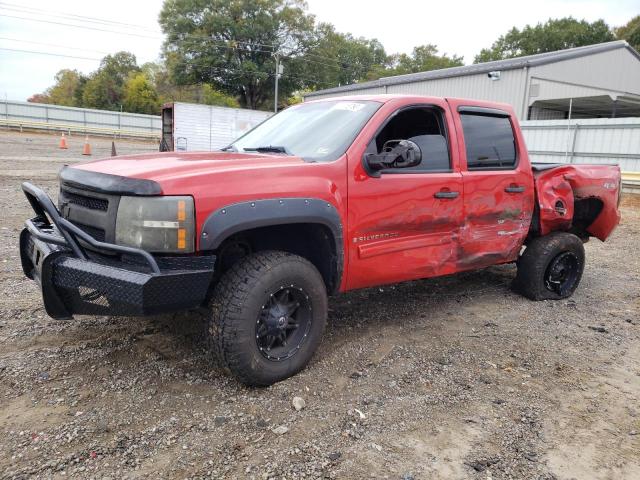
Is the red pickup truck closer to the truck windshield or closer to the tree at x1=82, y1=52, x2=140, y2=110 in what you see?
the truck windshield

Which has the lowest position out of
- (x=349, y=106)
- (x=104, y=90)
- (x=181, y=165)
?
(x=181, y=165)

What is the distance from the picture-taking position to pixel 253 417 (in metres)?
2.85

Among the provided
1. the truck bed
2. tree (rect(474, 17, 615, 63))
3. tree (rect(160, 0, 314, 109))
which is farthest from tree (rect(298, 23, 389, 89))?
the truck bed

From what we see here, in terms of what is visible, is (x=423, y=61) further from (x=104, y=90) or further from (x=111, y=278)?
(x=111, y=278)

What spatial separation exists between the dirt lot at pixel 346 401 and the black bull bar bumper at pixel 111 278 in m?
0.60

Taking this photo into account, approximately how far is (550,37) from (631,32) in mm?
7932

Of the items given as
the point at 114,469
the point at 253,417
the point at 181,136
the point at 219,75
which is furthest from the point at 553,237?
the point at 219,75

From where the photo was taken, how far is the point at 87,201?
3072 millimetres

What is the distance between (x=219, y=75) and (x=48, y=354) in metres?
47.7

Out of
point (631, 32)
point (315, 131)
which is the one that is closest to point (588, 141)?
point (315, 131)

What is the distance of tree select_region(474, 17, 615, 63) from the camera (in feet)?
176

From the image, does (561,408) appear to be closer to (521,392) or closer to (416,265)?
(521,392)

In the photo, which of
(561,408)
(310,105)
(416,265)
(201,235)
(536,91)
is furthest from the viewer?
(536,91)

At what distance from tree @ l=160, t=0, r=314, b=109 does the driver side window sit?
149 ft
